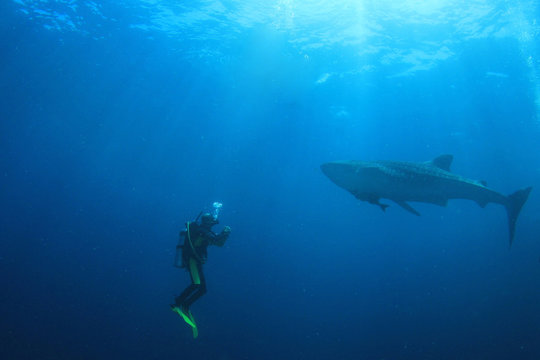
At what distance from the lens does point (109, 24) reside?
23.3m

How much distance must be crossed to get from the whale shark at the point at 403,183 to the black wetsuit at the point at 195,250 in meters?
3.12

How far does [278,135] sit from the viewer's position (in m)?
43.3

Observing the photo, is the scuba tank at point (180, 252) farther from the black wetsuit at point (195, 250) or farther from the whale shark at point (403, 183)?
the whale shark at point (403, 183)

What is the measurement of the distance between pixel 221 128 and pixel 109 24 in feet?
69.3

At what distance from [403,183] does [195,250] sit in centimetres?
530

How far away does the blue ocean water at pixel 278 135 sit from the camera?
2106 cm

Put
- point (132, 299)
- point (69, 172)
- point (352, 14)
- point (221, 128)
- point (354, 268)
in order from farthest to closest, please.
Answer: point (69, 172) < point (354, 268) < point (221, 128) < point (132, 299) < point (352, 14)

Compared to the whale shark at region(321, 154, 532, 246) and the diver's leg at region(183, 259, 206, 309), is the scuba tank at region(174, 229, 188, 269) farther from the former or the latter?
the whale shark at region(321, 154, 532, 246)

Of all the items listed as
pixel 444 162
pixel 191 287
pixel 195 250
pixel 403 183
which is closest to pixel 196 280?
pixel 191 287

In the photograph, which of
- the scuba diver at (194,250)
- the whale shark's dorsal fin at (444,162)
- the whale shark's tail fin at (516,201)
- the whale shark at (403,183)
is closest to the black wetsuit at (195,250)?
the scuba diver at (194,250)

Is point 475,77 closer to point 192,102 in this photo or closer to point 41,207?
point 192,102

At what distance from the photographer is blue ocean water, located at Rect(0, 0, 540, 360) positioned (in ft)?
69.1

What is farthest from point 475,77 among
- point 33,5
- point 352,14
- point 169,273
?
point 169,273

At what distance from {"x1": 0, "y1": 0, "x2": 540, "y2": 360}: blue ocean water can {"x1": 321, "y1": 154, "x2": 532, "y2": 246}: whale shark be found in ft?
45.5
